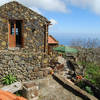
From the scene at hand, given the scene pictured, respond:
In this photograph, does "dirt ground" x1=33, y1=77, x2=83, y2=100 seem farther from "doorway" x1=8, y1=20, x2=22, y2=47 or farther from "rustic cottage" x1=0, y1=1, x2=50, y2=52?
"doorway" x1=8, y1=20, x2=22, y2=47

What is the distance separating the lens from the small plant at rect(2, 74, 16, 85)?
22.4ft

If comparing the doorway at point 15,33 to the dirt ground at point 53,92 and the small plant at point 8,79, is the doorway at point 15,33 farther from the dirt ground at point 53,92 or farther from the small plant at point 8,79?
the dirt ground at point 53,92

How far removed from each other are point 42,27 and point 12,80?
→ 5.15 m

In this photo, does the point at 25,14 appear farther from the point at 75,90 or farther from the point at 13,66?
the point at 75,90

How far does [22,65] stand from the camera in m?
7.26

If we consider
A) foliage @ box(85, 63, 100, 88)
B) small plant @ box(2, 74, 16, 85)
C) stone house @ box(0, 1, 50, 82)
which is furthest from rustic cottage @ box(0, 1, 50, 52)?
foliage @ box(85, 63, 100, 88)

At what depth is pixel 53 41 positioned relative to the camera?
56.1 ft

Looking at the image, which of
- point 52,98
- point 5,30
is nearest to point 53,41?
point 5,30

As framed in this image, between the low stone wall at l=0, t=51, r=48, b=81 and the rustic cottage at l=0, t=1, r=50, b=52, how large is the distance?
272 cm

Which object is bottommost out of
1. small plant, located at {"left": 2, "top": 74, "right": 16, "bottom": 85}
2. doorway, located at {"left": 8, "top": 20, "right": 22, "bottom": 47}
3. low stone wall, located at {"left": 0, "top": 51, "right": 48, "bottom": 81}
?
small plant, located at {"left": 2, "top": 74, "right": 16, "bottom": 85}

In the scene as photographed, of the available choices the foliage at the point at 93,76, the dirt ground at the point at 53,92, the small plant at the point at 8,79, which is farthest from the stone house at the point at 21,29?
Result: the foliage at the point at 93,76

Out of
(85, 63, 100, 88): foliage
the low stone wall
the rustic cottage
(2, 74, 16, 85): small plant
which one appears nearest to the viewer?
(2, 74, 16, 85): small plant

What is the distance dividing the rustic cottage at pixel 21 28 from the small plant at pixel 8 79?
3397mm

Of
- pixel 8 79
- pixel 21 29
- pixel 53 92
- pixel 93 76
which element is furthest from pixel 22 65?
pixel 93 76
